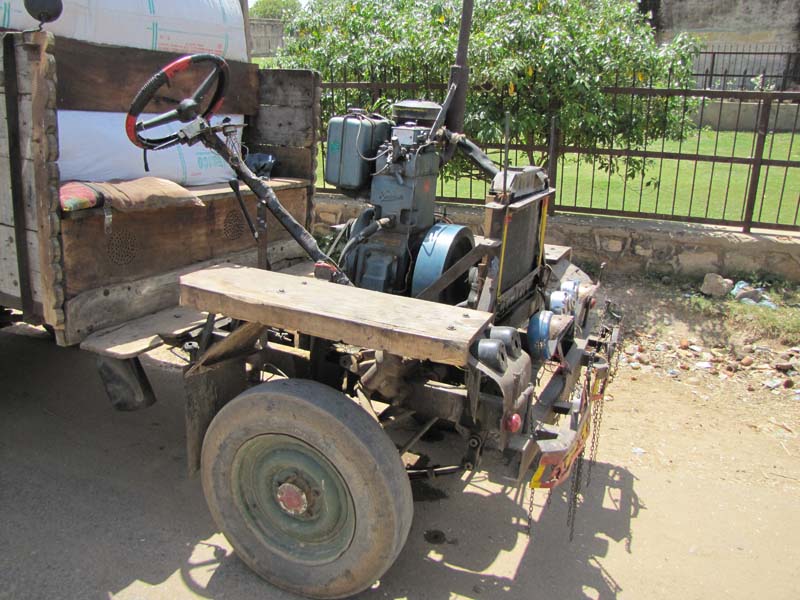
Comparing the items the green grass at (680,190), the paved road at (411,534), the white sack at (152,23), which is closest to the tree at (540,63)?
the green grass at (680,190)

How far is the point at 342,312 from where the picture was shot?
2570mm

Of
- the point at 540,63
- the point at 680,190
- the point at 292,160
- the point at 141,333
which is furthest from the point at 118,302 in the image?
the point at 680,190

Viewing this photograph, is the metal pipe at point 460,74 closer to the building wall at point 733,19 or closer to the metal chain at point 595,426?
the metal chain at point 595,426

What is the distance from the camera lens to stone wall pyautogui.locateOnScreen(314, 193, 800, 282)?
6.49m

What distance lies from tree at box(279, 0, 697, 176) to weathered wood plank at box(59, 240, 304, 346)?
4000 millimetres

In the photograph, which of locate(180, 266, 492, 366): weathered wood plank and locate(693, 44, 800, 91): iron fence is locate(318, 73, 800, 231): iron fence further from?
locate(693, 44, 800, 91): iron fence

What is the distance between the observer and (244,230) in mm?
4344

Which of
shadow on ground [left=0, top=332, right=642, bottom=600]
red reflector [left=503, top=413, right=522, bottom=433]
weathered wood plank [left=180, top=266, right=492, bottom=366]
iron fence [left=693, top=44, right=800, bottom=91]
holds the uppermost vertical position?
iron fence [left=693, top=44, right=800, bottom=91]

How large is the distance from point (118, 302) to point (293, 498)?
1.40 m

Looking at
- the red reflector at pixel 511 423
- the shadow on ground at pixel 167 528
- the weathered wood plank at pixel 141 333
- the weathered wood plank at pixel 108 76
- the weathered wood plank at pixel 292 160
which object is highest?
the weathered wood plank at pixel 108 76

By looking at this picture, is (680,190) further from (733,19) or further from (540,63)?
(733,19)

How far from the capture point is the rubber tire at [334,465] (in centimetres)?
262

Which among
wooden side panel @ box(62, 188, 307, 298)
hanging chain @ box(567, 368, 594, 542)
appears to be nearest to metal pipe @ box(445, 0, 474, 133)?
wooden side panel @ box(62, 188, 307, 298)

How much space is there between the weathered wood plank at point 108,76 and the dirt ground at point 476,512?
1.88 meters
